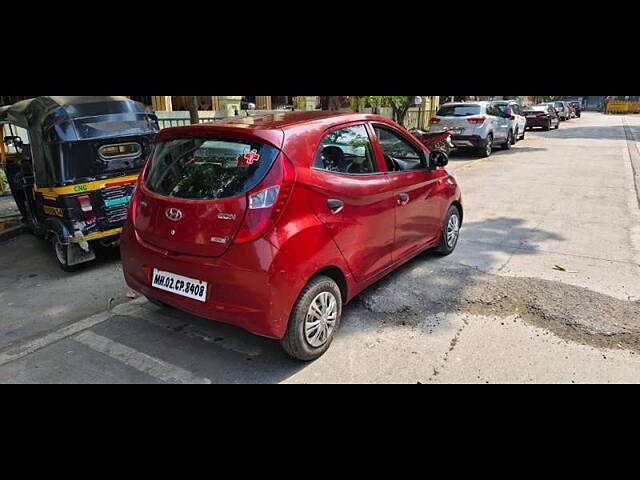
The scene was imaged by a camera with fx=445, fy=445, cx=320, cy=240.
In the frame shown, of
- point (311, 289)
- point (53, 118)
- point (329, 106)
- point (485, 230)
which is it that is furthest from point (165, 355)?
point (329, 106)

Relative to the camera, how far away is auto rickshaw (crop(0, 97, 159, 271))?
4.82 m

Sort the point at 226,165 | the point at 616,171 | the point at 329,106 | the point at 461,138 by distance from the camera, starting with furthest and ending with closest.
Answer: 1. the point at 461,138
2. the point at 616,171
3. the point at 329,106
4. the point at 226,165

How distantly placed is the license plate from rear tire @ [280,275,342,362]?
640mm

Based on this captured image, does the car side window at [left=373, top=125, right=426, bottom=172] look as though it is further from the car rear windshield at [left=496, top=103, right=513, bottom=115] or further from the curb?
the car rear windshield at [left=496, top=103, right=513, bottom=115]

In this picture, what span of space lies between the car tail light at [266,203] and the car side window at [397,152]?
143cm

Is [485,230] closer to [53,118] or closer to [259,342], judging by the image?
[259,342]

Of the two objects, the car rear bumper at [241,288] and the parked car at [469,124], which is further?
the parked car at [469,124]

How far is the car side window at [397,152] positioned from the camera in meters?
4.16

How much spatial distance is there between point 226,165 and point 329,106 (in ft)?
22.5

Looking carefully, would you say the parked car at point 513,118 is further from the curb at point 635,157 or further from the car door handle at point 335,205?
the car door handle at point 335,205

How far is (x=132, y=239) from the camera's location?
3.42 metres

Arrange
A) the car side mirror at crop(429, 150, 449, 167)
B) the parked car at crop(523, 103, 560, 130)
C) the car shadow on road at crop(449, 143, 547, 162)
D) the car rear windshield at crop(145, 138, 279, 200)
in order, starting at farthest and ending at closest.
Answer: the parked car at crop(523, 103, 560, 130), the car shadow on road at crop(449, 143, 547, 162), the car side mirror at crop(429, 150, 449, 167), the car rear windshield at crop(145, 138, 279, 200)

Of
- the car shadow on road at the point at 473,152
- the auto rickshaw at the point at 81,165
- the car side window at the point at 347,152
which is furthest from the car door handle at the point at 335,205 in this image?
the car shadow on road at the point at 473,152

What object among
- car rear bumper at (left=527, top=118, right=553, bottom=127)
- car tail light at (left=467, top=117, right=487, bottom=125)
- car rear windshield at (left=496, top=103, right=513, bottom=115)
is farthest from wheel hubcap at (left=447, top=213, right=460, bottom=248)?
car rear bumper at (left=527, top=118, right=553, bottom=127)
